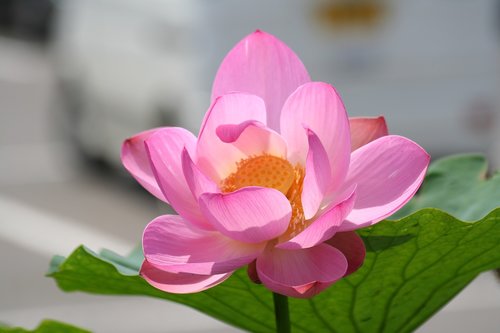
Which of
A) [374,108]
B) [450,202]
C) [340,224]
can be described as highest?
[340,224]

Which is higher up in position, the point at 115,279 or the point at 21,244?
the point at 115,279

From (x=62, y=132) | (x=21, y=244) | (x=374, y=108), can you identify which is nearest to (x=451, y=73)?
(x=374, y=108)

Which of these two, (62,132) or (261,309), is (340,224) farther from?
(62,132)

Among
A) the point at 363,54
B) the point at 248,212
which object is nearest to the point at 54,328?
the point at 248,212

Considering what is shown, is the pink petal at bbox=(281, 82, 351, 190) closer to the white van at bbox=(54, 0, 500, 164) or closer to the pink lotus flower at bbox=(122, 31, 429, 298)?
the pink lotus flower at bbox=(122, 31, 429, 298)

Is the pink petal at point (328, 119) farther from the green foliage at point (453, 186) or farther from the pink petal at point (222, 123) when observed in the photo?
the green foliage at point (453, 186)

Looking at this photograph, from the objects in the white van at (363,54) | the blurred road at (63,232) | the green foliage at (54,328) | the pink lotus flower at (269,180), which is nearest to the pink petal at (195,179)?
the pink lotus flower at (269,180)

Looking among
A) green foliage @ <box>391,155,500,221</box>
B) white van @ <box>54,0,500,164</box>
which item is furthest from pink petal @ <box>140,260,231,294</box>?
white van @ <box>54,0,500,164</box>
